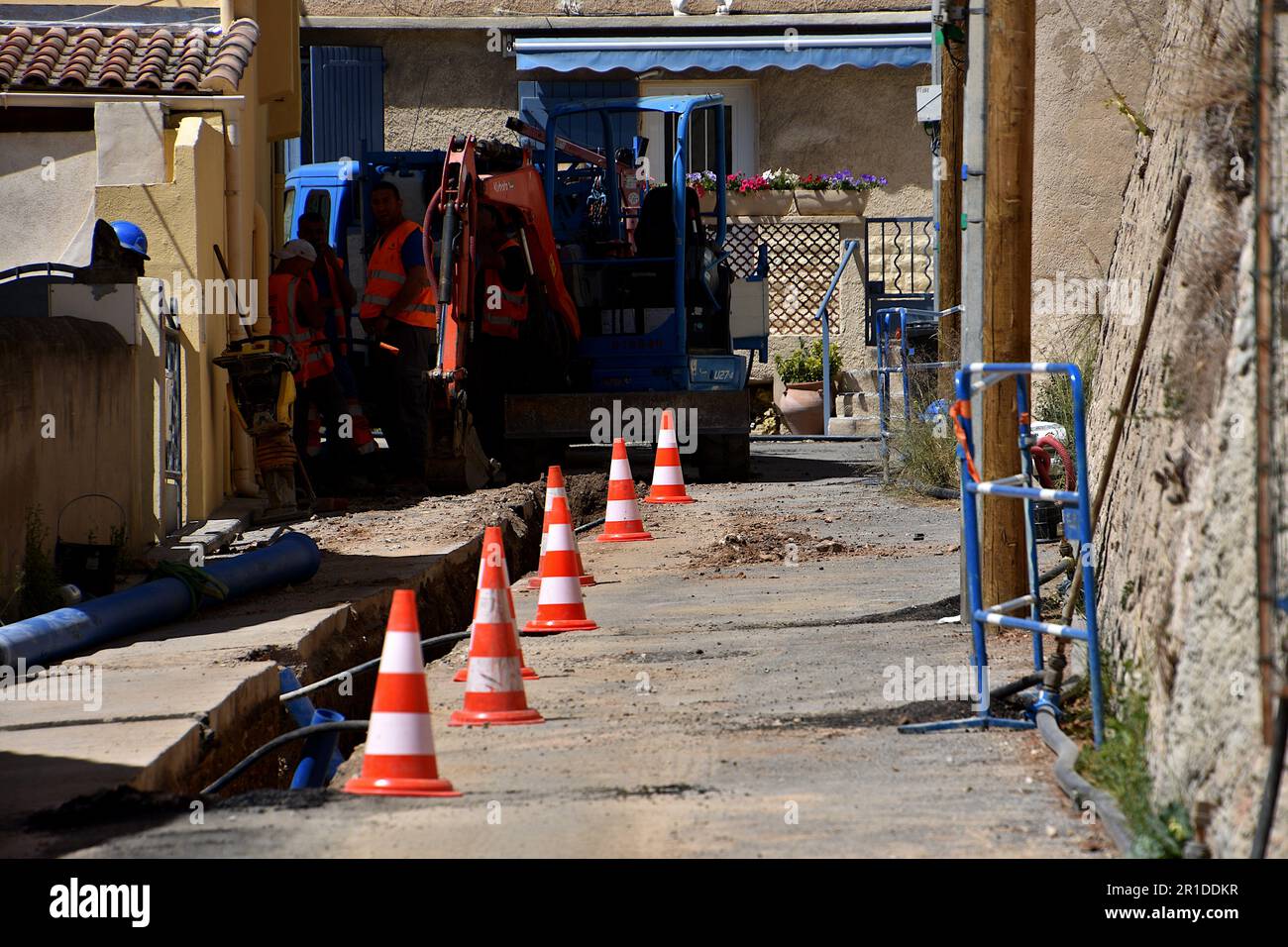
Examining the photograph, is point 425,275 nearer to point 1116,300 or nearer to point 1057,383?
point 1057,383

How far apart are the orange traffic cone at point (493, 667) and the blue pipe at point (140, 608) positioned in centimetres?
239

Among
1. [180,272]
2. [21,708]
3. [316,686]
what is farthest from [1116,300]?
[180,272]

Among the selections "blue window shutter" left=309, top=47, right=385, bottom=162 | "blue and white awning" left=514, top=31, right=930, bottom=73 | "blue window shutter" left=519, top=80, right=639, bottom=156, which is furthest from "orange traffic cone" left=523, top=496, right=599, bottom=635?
"blue window shutter" left=309, top=47, right=385, bottom=162

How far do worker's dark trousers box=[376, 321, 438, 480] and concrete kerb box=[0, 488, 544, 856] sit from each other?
14.4 feet

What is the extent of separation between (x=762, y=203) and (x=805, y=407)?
2.88m

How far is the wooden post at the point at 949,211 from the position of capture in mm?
12789

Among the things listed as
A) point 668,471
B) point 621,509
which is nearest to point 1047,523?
point 621,509

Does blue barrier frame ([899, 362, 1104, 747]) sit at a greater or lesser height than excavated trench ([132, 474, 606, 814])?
greater

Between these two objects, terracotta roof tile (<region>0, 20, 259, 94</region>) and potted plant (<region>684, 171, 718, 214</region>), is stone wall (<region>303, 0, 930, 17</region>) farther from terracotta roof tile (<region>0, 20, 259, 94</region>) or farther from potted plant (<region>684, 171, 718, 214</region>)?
terracotta roof tile (<region>0, 20, 259, 94</region>)

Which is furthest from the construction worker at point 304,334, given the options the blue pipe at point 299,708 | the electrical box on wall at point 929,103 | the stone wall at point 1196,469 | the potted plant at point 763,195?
the potted plant at point 763,195

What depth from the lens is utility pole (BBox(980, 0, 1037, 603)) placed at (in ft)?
23.5

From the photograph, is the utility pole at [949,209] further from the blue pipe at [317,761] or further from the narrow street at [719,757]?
the blue pipe at [317,761]

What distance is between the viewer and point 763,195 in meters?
21.7

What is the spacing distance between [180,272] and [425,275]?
247 centimetres
